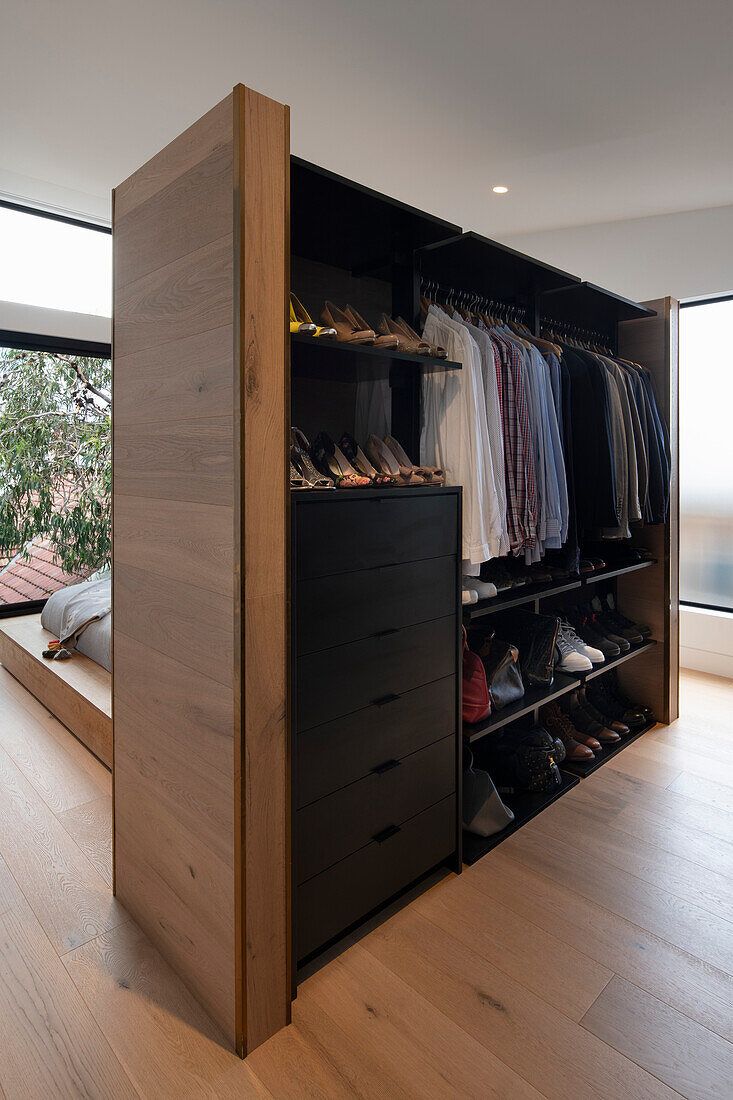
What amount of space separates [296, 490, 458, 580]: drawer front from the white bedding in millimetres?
1833

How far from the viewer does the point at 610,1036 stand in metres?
1.45

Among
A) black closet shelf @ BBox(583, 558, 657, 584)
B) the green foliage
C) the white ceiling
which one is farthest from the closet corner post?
the green foliage

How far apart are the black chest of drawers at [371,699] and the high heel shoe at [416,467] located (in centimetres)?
6

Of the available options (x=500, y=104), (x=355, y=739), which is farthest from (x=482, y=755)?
(x=500, y=104)

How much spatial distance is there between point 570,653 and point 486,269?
59.3 inches

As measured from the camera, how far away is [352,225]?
1.85 meters

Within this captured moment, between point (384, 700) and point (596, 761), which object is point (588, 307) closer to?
point (596, 761)

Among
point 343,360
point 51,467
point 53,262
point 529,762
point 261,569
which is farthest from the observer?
point 51,467

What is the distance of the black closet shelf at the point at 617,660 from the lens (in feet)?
8.79

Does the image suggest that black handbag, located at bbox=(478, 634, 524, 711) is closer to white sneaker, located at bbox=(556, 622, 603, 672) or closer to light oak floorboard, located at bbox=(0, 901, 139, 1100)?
white sneaker, located at bbox=(556, 622, 603, 672)

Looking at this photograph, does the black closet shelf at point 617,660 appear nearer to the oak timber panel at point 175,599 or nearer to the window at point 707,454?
the window at point 707,454

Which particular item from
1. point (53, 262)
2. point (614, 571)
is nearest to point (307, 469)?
point (614, 571)

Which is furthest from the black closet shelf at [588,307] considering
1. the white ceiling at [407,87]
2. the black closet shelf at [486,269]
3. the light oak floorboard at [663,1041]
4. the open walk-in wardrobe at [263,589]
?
the light oak floorboard at [663,1041]

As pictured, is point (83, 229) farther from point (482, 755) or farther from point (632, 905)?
point (632, 905)
